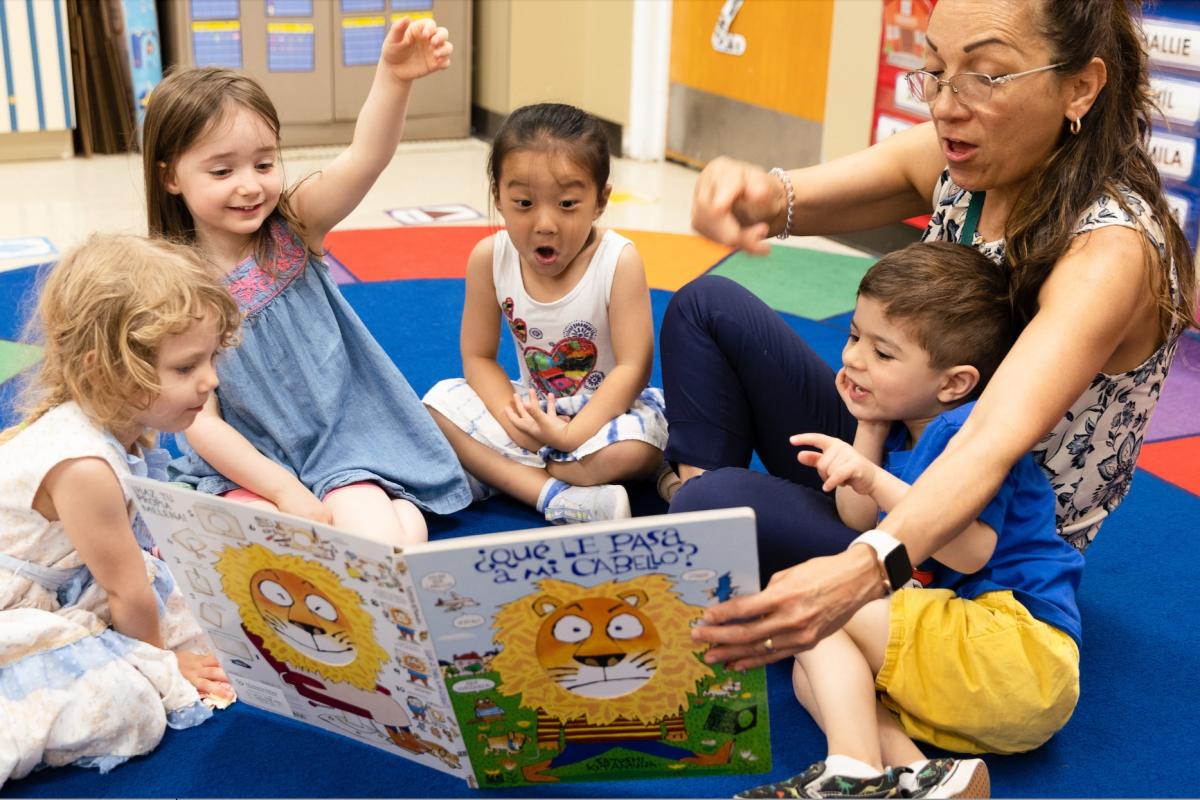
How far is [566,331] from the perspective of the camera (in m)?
1.83

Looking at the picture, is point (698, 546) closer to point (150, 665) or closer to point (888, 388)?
point (888, 388)

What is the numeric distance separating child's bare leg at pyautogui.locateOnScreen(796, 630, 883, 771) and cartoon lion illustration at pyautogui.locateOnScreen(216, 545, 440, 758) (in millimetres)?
394

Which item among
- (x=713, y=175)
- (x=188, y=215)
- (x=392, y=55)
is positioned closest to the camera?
(x=713, y=175)

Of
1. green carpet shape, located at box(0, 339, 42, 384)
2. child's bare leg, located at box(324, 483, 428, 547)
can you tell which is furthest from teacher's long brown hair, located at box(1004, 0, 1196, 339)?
green carpet shape, located at box(0, 339, 42, 384)

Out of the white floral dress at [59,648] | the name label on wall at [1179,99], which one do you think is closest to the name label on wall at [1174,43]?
the name label on wall at [1179,99]

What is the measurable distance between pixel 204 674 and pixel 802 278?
1.91 metres

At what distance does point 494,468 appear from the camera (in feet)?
6.09

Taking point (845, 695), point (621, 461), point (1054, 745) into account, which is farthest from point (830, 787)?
point (621, 461)

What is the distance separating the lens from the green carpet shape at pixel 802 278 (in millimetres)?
2766

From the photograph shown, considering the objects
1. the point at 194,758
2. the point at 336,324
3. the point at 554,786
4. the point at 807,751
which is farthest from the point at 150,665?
the point at 807,751

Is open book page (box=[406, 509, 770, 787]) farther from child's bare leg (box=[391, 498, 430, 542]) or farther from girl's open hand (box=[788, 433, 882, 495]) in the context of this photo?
child's bare leg (box=[391, 498, 430, 542])

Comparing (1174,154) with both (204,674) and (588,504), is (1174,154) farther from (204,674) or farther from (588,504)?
(204,674)

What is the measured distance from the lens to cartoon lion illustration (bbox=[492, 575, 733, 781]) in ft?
3.50

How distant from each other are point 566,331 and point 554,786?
75 cm
